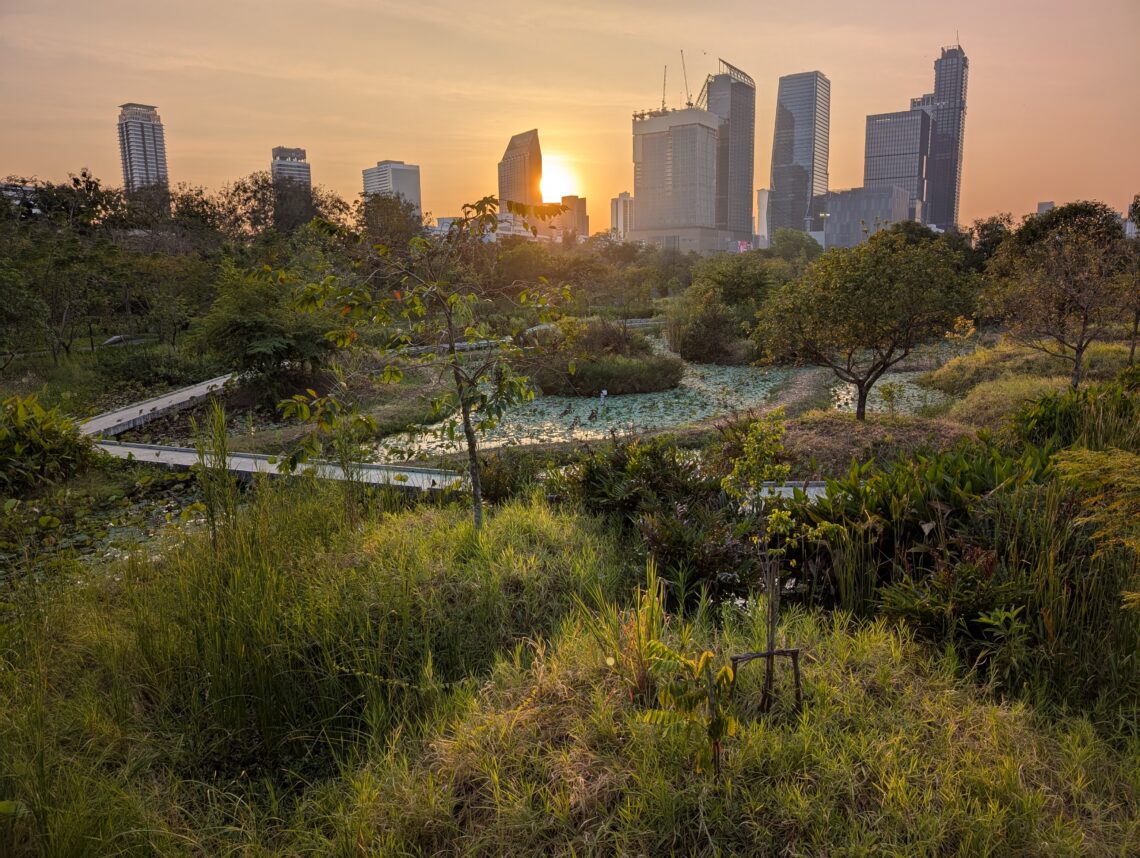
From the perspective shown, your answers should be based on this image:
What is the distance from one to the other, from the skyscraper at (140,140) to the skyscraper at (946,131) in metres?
168

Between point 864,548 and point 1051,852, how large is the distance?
1818mm

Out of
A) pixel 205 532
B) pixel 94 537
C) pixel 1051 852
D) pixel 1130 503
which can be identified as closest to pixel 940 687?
pixel 1051 852

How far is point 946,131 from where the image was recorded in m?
178

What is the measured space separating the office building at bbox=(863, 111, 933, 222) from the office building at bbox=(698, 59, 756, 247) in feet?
98.5

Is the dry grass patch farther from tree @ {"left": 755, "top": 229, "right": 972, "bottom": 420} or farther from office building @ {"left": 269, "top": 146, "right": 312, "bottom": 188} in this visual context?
office building @ {"left": 269, "top": 146, "right": 312, "bottom": 188}

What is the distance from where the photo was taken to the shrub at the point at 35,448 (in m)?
6.68

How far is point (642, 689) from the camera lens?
2463mm

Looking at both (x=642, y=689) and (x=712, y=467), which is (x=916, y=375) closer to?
(x=712, y=467)

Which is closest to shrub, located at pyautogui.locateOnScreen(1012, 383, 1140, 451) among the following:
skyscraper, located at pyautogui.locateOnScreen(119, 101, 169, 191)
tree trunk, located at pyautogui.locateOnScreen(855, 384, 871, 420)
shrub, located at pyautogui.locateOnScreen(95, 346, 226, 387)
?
tree trunk, located at pyautogui.locateOnScreen(855, 384, 871, 420)

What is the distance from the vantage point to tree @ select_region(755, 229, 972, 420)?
Answer: 8484 millimetres

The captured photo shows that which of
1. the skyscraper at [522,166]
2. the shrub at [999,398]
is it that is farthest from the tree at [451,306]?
the skyscraper at [522,166]

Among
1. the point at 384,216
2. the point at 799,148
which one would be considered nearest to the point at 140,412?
the point at 384,216

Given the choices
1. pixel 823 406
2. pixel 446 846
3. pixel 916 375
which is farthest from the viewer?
pixel 916 375

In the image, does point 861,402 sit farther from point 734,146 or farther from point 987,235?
point 734,146
